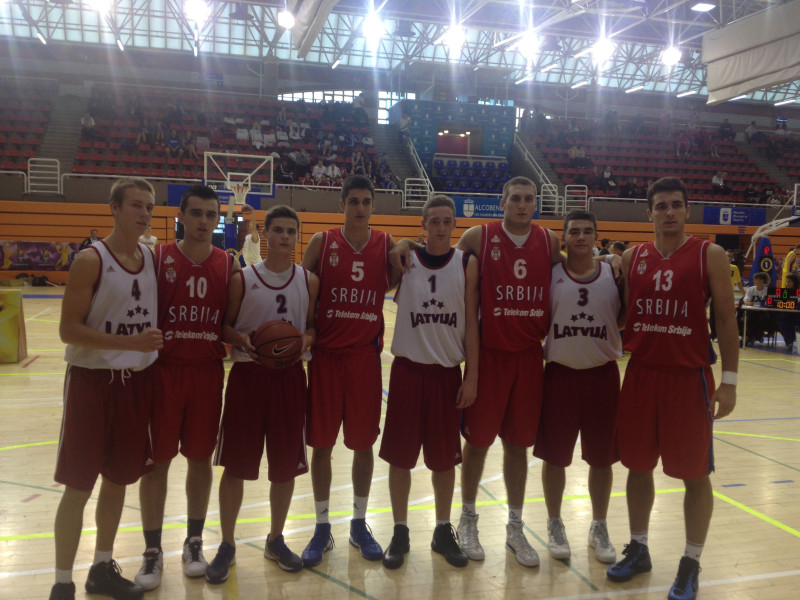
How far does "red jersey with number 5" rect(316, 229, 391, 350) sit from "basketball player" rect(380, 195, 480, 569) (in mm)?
156

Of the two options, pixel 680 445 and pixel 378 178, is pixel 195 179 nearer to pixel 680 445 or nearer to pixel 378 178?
pixel 378 178

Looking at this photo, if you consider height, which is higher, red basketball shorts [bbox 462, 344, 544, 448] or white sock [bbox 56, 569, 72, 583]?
red basketball shorts [bbox 462, 344, 544, 448]

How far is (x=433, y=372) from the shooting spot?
331 cm

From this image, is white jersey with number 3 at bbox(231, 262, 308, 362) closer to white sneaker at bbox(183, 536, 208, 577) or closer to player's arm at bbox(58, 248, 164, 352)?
player's arm at bbox(58, 248, 164, 352)

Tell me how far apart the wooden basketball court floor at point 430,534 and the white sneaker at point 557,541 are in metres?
0.06

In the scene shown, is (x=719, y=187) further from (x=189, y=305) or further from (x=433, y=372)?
(x=189, y=305)

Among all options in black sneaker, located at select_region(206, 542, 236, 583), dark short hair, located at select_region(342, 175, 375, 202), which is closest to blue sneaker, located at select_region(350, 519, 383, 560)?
black sneaker, located at select_region(206, 542, 236, 583)

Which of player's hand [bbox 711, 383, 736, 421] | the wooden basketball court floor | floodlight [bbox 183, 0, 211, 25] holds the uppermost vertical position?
floodlight [bbox 183, 0, 211, 25]

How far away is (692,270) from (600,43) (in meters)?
21.5

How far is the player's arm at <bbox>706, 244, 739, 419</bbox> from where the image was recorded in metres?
2.97

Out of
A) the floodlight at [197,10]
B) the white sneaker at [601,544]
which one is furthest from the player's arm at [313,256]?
Result: the floodlight at [197,10]

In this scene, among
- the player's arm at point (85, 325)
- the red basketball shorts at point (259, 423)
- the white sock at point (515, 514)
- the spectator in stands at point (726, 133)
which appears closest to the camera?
the player's arm at point (85, 325)

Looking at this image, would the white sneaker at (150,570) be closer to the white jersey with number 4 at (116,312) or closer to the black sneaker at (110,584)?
the black sneaker at (110,584)

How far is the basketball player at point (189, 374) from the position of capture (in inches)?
118
